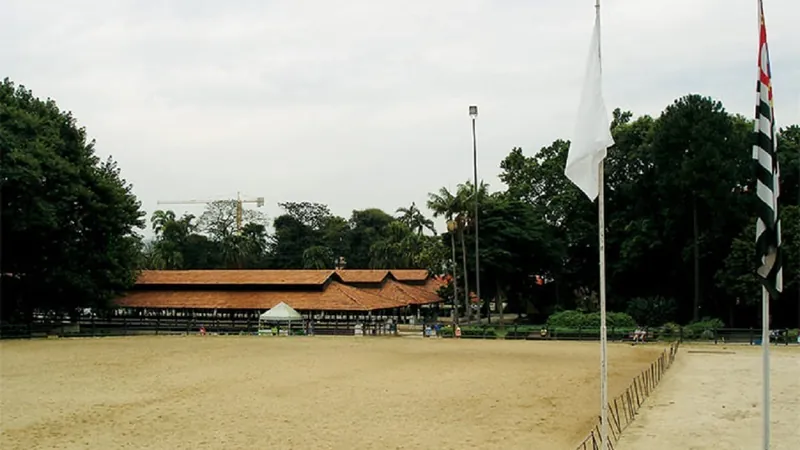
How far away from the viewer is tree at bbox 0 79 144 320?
35.0 m

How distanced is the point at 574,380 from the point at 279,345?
674 inches

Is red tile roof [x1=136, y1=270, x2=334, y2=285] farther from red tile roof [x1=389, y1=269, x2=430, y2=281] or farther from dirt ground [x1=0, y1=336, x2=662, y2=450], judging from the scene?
red tile roof [x1=389, y1=269, x2=430, y2=281]

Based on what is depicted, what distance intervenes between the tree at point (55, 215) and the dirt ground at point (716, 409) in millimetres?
30696

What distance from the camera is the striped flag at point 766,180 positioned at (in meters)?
7.14

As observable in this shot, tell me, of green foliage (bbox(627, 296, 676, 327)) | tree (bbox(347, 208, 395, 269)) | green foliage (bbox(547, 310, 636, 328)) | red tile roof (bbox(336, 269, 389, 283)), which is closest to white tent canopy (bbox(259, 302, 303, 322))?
red tile roof (bbox(336, 269, 389, 283))

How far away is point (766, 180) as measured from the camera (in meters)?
7.13

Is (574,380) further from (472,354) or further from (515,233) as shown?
(515,233)

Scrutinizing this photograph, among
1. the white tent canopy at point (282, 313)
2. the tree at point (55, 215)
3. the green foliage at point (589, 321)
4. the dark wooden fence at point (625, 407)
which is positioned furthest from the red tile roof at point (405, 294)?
the dark wooden fence at point (625, 407)

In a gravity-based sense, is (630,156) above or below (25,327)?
above

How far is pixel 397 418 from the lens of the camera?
15.5 m

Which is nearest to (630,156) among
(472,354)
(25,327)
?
(472,354)

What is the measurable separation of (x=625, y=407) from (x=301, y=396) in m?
8.15

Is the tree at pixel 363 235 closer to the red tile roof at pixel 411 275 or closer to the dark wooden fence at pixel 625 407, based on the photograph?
the red tile roof at pixel 411 275

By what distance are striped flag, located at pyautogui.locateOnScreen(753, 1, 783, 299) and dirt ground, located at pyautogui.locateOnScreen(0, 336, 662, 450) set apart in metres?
6.54
